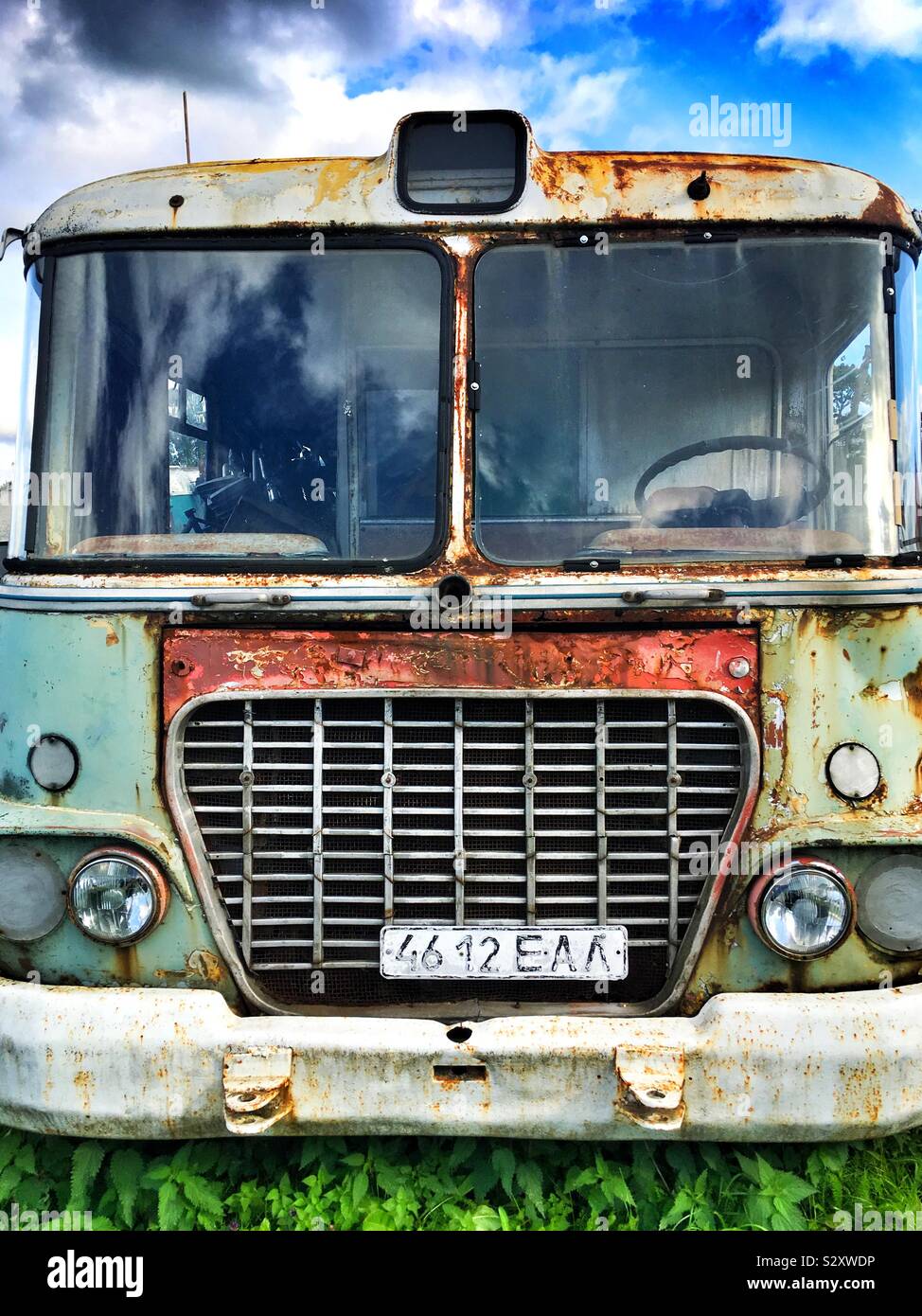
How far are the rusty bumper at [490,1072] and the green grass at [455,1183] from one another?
30cm

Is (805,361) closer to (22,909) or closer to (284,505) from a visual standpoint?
(284,505)

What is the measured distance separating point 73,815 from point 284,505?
42.3 inches

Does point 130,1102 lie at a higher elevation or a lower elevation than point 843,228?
A: lower

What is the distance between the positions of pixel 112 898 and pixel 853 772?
2.02 metres

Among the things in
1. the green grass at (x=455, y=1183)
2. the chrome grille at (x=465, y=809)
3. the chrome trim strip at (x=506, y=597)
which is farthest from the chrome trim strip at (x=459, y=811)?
the green grass at (x=455, y=1183)

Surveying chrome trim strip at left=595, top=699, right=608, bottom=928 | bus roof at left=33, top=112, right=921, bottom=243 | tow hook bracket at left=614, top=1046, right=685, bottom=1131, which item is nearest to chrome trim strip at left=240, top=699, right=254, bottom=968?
chrome trim strip at left=595, top=699, right=608, bottom=928

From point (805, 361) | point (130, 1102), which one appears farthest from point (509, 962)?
point (805, 361)

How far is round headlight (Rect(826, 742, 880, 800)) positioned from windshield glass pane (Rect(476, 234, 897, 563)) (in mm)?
578

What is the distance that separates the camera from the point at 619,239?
282 cm

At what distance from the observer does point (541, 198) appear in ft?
9.17

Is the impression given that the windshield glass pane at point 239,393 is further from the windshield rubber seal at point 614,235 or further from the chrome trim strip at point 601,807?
the chrome trim strip at point 601,807

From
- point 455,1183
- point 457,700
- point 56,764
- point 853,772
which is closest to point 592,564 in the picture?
point 457,700

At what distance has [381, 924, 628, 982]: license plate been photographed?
2.57 metres

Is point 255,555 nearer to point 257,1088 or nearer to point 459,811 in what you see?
point 459,811
